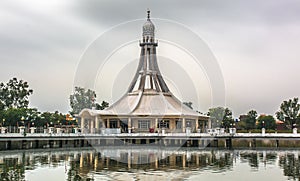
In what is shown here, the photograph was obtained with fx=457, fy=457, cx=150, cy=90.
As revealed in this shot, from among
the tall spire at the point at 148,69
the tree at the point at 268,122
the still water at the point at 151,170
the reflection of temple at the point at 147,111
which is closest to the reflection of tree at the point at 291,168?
the still water at the point at 151,170

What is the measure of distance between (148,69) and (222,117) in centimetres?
1875

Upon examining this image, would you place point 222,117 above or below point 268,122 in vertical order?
above

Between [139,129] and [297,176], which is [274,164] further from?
[139,129]

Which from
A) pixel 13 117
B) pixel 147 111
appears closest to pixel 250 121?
pixel 147 111

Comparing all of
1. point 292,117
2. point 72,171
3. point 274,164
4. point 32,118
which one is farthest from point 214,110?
point 72,171

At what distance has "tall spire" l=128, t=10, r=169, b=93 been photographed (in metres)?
65.9

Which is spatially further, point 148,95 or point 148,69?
point 148,69

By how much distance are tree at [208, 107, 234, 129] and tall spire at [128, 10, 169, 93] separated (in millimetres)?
14195

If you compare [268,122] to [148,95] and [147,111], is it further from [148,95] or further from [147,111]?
[147,111]

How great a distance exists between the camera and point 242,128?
8081 centimetres

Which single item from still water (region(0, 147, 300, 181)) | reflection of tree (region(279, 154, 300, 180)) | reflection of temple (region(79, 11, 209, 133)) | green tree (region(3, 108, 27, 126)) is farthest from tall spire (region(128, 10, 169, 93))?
reflection of tree (region(279, 154, 300, 180))

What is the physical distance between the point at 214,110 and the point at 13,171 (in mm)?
59586

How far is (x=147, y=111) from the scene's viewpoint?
2373 inches

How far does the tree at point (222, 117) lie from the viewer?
7721cm
